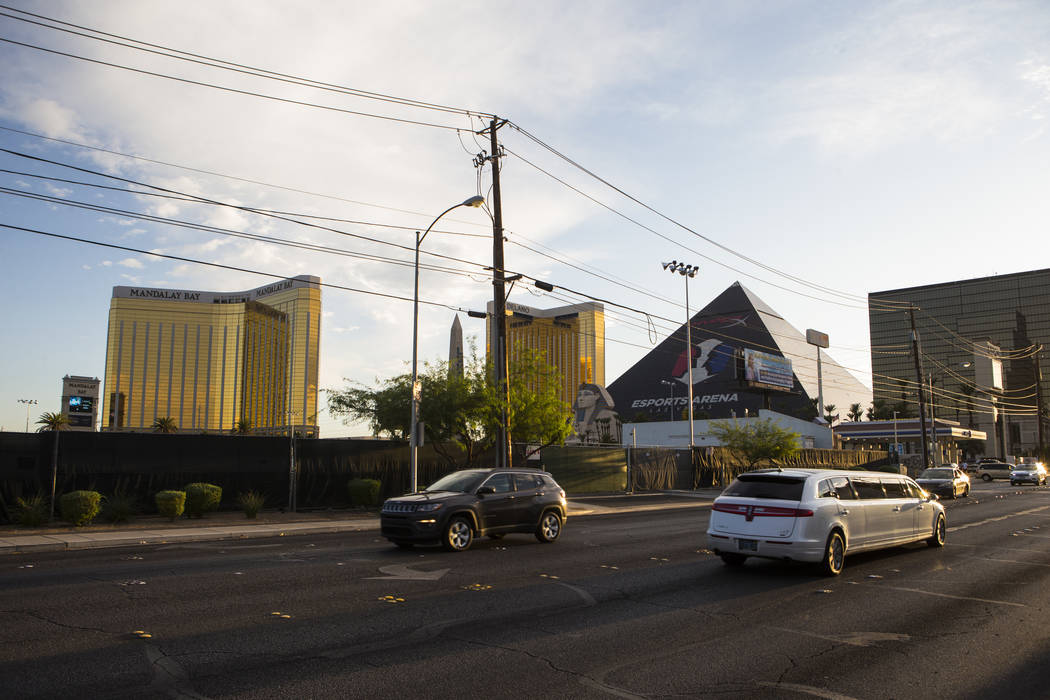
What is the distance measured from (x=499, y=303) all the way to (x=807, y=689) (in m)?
20.6

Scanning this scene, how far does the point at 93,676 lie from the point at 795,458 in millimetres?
48002

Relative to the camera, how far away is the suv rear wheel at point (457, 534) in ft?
45.6

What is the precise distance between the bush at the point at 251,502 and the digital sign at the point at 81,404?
75591 millimetres

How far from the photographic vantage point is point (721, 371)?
12262 centimetres

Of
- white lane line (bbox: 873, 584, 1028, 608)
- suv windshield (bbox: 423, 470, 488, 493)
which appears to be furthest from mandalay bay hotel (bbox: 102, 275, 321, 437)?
white lane line (bbox: 873, 584, 1028, 608)

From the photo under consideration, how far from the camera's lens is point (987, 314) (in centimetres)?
17050

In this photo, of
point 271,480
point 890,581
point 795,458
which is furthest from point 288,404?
point 890,581

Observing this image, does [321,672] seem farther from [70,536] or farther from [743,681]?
[70,536]

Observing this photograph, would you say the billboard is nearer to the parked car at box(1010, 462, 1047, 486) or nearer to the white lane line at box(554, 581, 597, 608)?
the parked car at box(1010, 462, 1047, 486)

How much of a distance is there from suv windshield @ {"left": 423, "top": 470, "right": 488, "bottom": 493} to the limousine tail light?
5.04 meters

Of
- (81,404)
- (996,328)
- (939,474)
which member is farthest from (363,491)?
(996,328)

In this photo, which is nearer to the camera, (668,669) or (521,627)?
(668,669)

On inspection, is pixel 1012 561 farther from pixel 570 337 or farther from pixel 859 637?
pixel 570 337

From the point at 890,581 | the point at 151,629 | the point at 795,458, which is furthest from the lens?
the point at 795,458
